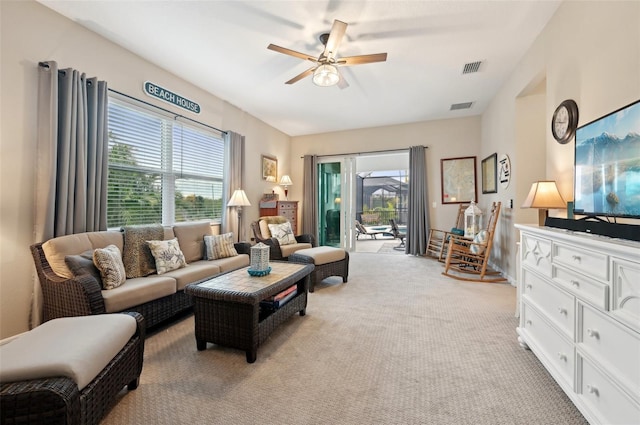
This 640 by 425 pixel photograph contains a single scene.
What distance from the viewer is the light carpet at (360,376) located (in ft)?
4.60

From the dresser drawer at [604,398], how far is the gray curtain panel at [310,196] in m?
5.34

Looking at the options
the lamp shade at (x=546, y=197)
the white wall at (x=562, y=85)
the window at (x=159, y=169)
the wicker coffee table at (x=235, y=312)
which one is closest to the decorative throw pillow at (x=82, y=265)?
the wicker coffee table at (x=235, y=312)

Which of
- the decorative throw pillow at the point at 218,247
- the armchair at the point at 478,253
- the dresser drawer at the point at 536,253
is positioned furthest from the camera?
the armchair at the point at 478,253

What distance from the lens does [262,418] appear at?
1.37m

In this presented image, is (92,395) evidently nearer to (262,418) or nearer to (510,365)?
(262,418)

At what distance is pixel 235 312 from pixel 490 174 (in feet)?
15.5

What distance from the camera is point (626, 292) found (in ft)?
3.52

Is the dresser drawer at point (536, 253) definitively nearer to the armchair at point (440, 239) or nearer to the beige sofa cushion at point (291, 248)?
the beige sofa cushion at point (291, 248)

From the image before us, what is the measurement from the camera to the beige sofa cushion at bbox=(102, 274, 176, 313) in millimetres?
2021

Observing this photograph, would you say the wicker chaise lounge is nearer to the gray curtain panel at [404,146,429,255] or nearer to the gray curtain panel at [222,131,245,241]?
the gray curtain panel at [222,131,245,241]

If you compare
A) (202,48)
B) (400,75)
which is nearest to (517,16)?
(400,75)

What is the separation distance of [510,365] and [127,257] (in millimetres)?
3264

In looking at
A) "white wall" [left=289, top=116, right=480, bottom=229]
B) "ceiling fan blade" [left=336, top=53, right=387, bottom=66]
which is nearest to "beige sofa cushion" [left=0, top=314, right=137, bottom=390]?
"ceiling fan blade" [left=336, top=53, right=387, bottom=66]

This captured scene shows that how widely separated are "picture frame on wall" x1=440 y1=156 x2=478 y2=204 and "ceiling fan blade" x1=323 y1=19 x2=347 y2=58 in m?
3.92
